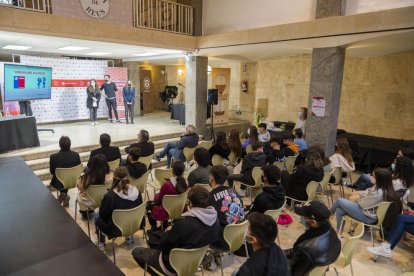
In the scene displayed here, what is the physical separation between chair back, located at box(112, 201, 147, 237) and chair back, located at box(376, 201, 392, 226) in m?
2.82

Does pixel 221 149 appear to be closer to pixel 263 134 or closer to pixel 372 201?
pixel 263 134

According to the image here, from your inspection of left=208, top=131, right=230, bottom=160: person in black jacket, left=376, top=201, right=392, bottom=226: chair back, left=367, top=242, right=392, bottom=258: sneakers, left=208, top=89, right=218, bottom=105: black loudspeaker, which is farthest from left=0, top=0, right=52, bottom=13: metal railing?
left=367, top=242, right=392, bottom=258: sneakers

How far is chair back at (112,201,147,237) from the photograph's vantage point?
9.83 feet

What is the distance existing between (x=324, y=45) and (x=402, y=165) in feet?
10.3

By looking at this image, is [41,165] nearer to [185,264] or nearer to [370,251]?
[185,264]

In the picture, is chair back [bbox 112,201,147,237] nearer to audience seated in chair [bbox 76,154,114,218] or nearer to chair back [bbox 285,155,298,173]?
audience seated in chair [bbox 76,154,114,218]

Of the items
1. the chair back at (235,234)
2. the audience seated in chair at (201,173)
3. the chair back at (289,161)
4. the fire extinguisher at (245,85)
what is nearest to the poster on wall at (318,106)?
the chair back at (289,161)

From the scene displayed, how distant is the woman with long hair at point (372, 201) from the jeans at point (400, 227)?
22 centimetres

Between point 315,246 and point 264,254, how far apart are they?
2.00 feet

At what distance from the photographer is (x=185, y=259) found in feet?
7.97

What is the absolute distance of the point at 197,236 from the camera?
2.41 metres

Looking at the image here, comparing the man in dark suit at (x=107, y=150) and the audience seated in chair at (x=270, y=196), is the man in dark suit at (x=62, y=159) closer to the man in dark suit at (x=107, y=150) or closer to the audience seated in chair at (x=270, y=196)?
the man in dark suit at (x=107, y=150)

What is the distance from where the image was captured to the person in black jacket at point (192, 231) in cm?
239

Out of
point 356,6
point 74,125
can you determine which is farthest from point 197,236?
point 74,125
